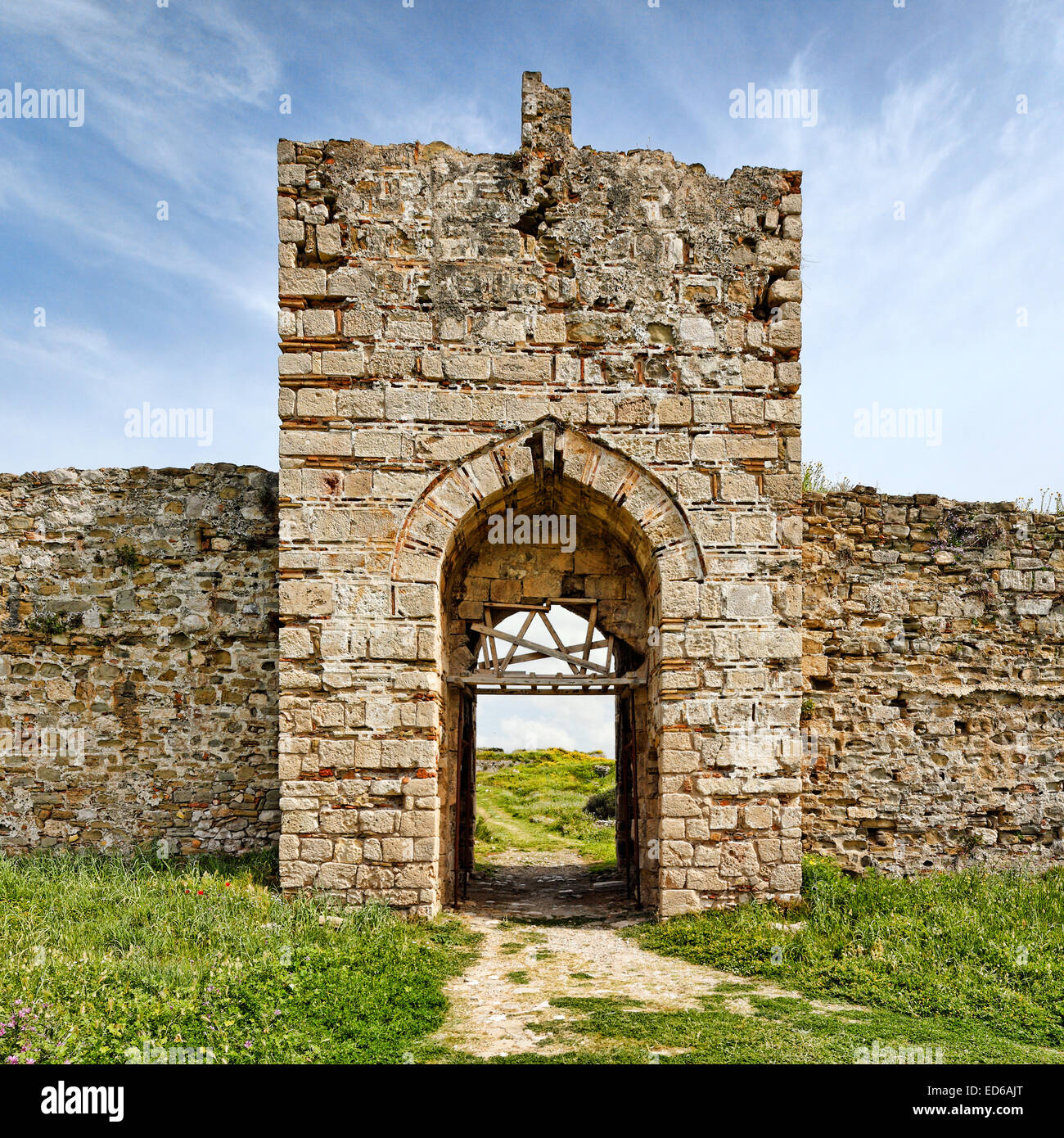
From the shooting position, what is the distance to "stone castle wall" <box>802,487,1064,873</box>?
9188mm

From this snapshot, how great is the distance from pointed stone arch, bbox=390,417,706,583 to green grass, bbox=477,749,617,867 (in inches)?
225

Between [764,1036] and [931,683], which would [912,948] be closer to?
[764,1036]

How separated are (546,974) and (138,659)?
5484mm

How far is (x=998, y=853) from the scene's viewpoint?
9273 millimetres

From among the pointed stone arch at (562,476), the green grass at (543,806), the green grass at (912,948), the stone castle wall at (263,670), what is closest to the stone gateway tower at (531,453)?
the pointed stone arch at (562,476)

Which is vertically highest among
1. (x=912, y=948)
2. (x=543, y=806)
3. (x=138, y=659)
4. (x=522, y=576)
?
(x=522, y=576)

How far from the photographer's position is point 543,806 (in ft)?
59.5

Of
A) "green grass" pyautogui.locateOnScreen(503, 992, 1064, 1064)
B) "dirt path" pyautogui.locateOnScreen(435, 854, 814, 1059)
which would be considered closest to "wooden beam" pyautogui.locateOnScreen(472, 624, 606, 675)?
"dirt path" pyautogui.locateOnScreen(435, 854, 814, 1059)

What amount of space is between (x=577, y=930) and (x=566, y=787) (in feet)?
43.7

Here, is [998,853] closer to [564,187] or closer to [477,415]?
[477,415]

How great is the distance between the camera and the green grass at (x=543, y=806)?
13.9 m

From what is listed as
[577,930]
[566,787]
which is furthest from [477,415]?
[566,787]

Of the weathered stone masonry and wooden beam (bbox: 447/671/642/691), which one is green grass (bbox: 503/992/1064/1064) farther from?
wooden beam (bbox: 447/671/642/691)

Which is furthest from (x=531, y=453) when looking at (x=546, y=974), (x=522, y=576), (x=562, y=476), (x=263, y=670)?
(x=546, y=974)
